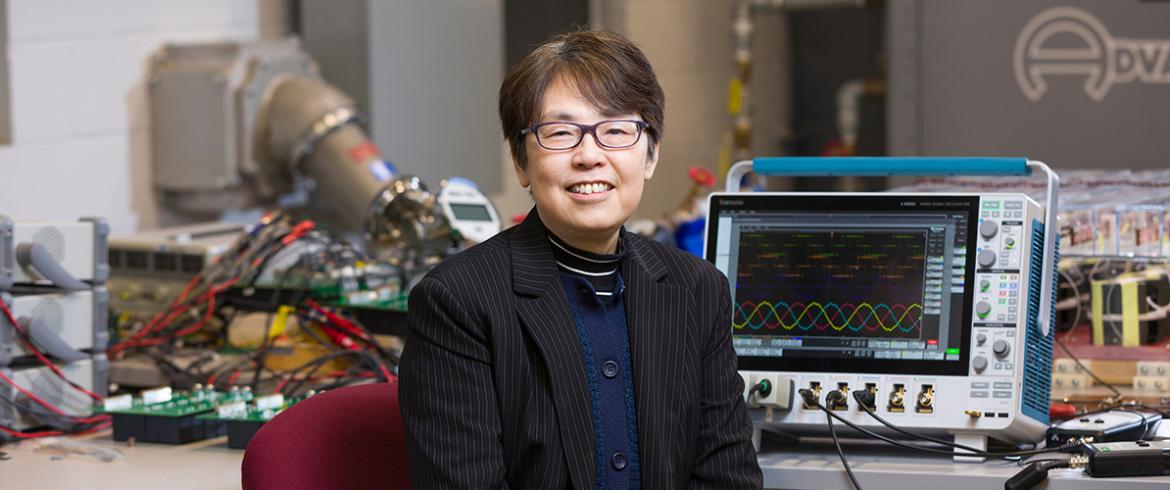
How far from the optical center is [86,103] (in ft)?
12.3

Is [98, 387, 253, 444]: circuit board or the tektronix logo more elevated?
the tektronix logo

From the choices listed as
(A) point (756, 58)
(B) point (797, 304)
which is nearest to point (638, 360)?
(B) point (797, 304)

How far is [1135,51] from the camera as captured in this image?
427cm

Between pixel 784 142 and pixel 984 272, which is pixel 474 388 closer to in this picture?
pixel 984 272

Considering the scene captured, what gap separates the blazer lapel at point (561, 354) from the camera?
1723 mm

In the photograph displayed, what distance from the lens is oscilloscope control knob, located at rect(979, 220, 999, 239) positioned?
2078 millimetres

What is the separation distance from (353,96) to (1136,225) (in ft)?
7.92

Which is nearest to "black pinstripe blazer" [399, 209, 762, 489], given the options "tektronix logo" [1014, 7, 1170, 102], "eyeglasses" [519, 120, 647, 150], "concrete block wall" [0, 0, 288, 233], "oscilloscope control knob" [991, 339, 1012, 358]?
"eyeglasses" [519, 120, 647, 150]

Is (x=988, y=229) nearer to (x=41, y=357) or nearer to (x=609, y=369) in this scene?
(x=609, y=369)

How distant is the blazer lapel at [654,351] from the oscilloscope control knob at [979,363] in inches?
18.1

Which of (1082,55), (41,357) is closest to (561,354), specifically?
(41,357)

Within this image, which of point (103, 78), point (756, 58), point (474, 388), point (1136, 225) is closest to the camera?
point (474, 388)

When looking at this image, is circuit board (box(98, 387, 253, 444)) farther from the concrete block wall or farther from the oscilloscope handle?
the concrete block wall

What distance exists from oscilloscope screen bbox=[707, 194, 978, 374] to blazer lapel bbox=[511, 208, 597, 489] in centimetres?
42
